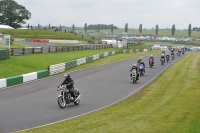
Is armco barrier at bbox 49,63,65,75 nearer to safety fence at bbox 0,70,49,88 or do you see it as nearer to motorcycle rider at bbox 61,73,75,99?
safety fence at bbox 0,70,49,88

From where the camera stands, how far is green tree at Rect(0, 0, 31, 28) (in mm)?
115938

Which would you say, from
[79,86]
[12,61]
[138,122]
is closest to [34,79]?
[79,86]

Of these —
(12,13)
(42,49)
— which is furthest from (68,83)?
(12,13)

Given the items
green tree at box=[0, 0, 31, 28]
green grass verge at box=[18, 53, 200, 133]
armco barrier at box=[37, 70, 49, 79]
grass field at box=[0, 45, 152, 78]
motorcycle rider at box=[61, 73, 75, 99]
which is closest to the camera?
green grass verge at box=[18, 53, 200, 133]

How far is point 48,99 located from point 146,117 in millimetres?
6795

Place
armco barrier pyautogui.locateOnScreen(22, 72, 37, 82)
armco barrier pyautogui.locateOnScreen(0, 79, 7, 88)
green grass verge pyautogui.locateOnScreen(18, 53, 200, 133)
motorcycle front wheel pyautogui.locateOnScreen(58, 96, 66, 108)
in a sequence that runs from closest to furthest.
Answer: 1. green grass verge pyautogui.locateOnScreen(18, 53, 200, 133)
2. motorcycle front wheel pyautogui.locateOnScreen(58, 96, 66, 108)
3. armco barrier pyautogui.locateOnScreen(0, 79, 7, 88)
4. armco barrier pyautogui.locateOnScreen(22, 72, 37, 82)

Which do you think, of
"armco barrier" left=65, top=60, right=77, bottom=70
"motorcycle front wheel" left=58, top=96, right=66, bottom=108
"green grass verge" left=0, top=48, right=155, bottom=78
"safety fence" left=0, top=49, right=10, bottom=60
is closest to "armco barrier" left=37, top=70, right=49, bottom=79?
"green grass verge" left=0, top=48, right=155, bottom=78

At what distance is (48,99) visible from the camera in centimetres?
2034

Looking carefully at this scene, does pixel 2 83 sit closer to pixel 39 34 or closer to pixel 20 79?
pixel 20 79

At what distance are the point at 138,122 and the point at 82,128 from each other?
7.69 ft

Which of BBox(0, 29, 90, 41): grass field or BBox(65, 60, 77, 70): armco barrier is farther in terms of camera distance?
BBox(0, 29, 90, 41): grass field

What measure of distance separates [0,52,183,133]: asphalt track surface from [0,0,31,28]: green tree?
293ft

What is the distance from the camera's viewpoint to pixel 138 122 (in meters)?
14.4

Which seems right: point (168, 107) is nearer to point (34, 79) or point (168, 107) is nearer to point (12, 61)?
point (34, 79)
